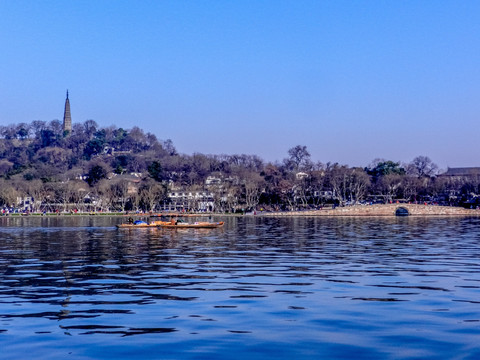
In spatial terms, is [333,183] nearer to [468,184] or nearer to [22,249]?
[468,184]

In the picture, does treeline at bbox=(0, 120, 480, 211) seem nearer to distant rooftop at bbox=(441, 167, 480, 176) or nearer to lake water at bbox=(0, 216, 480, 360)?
distant rooftop at bbox=(441, 167, 480, 176)

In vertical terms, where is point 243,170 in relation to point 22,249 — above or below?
above

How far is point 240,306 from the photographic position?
1905 centimetres

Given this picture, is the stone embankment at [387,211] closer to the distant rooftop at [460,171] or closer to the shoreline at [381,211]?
the shoreline at [381,211]

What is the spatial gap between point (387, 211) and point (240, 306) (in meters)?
101

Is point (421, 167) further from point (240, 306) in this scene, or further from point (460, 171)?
point (240, 306)

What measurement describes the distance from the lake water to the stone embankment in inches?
3140

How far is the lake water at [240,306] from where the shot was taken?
47.0ft

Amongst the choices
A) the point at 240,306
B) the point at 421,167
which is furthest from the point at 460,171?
the point at 240,306

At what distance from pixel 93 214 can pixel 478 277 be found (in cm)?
10347

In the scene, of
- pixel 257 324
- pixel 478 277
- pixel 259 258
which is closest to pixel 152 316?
pixel 257 324

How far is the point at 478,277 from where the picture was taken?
84.7ft

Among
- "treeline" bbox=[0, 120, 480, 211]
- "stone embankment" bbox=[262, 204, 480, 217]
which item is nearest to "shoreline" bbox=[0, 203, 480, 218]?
"stone embankment" bbox=[262, 204, 480, 217]

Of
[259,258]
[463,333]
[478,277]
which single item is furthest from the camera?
[259,258]
